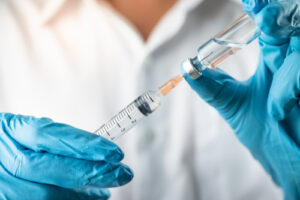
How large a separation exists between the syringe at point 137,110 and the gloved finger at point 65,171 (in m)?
0.12

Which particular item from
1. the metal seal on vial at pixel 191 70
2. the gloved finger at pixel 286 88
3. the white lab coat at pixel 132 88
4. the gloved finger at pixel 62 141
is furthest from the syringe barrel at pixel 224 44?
the white lab coat at pixel 132 88

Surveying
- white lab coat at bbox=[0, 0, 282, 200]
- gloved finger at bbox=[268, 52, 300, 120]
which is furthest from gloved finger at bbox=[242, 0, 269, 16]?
white lab coat at bbox=[0, 0, 282, 200]

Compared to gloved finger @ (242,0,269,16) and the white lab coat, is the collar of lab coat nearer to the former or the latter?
the white lab coat

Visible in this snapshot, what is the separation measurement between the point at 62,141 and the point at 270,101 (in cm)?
63

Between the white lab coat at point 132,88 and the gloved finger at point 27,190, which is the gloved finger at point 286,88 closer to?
the white lab coat at point 132,88

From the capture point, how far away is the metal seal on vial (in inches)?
35.4

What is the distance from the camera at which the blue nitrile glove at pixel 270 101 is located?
2.89 ft

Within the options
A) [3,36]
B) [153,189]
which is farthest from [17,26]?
[153,189]

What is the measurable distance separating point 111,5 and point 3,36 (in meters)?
0.49

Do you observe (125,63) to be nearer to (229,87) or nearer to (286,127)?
(229,87)

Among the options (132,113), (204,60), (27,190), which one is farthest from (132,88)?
(27,190)

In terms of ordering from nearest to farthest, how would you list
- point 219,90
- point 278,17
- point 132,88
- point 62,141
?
1. point 278,17
2. point 62,141
3. point 219,90
4. point 132,88

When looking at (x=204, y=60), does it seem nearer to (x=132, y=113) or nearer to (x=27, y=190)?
(x=132, y=113)

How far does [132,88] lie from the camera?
132cm
